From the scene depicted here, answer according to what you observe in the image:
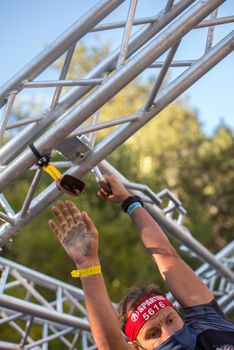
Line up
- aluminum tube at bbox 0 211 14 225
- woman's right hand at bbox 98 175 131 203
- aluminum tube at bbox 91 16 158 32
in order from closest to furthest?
woman's right hand at bbox 98 175 131 203
aluminum tube at bbox 91 16 158 32
aluminum tube at bbox 0 211 14 225

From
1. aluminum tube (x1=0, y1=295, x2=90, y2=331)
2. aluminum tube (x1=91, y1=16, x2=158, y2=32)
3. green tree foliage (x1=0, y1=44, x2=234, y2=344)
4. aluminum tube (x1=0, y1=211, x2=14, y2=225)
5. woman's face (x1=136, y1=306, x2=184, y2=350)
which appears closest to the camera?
woman's face (x1=136, y1=306, x2=184, y2=350)

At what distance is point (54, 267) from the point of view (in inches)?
523

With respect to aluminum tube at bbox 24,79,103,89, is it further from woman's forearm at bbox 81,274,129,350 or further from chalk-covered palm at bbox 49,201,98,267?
woman's forearm at bbox 81,274,129,350

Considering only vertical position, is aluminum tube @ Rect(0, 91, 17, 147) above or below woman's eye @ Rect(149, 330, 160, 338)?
above

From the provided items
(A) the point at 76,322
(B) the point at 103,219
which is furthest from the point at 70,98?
(B) the point at 103,219

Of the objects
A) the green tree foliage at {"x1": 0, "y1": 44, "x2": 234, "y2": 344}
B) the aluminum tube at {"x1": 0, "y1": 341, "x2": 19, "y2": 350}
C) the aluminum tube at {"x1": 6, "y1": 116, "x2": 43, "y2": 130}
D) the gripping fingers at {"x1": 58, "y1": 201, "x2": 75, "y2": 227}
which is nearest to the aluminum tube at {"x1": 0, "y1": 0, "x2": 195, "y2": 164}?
the aluminum tube at {"x1": 6, "y1": 116, "x2": 43, "y2": 130}

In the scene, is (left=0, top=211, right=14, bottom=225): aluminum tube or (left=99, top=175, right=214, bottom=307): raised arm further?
(left=0, top=211, right=14, bottom=225): aluminum tube

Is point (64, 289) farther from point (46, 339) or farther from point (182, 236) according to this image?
point (182, 236)

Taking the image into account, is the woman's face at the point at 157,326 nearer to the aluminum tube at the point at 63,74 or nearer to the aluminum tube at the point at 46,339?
the aluminum tube at the point at 63,74

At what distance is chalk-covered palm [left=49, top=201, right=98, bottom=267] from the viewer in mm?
2160

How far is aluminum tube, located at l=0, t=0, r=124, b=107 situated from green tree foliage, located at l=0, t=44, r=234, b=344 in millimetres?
6815

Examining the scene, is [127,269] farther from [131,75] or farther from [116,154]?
[131,75]

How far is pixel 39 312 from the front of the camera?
5.02 meters

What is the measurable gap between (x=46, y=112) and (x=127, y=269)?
10.2 meters
